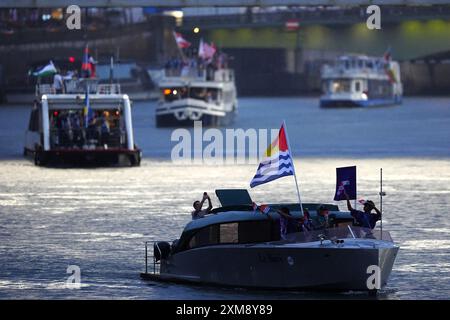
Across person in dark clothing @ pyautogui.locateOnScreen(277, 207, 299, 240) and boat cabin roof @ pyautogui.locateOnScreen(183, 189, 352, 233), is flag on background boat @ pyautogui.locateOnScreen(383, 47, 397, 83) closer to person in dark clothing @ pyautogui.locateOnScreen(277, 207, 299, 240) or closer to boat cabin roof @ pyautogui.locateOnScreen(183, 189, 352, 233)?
boat cabin roof @ pyautogui.locateOnScreen(183, 189, 352, 233)

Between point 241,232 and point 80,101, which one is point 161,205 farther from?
point 241,232

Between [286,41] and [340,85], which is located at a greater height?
[286,41]

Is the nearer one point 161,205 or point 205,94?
point 161,205

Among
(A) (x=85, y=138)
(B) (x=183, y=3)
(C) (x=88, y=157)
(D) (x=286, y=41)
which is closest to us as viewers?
(C) (x=88, y=157)

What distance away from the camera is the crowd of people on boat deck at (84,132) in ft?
213

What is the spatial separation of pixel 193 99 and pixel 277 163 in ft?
223

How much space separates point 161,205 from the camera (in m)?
50.1

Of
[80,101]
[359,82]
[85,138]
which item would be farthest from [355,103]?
[85,138]

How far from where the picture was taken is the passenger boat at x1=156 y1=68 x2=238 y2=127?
99.6m

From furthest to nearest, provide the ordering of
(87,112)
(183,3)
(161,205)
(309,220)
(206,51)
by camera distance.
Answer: (206,51) < (183,3) < (87,112) < (161,205) < (309,220)

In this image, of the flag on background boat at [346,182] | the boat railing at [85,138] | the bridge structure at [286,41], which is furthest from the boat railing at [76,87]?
the flag on background boat at [346,182]

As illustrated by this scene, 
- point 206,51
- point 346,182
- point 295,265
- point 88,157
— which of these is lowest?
point 88,157

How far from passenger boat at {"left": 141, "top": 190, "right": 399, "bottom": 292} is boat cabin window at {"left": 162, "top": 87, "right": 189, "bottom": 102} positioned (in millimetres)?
68324
